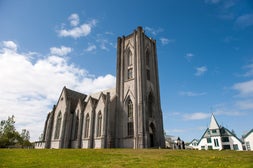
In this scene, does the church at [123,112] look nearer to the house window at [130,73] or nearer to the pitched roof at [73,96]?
the house window at [130,73]

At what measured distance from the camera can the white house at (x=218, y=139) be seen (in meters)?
56.4

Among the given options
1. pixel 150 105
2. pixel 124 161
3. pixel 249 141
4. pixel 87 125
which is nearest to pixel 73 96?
pixel 87 125

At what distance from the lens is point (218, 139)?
2295 inches

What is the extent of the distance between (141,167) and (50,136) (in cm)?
4302

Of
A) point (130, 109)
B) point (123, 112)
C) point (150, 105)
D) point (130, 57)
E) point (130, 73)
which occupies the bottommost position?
point (123, 112)

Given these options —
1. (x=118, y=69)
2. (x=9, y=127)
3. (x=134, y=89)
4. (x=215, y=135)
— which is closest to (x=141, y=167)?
(x=134, y=89)

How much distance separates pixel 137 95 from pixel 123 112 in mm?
5519

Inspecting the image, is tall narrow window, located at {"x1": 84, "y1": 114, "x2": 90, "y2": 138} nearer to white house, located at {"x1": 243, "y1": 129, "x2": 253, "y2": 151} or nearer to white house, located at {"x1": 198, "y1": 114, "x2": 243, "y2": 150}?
white house, located at {"x1": 198, "y1": 114, "x2": 243, "y2": 150}

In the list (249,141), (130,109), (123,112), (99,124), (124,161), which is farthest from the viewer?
(249,141)

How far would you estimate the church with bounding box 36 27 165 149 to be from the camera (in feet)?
124

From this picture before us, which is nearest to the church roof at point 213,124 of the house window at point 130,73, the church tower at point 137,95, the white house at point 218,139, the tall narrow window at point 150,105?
the white house at point 218,139

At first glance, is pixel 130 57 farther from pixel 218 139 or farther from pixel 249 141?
pixel 249 141

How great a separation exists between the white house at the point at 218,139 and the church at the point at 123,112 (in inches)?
1089

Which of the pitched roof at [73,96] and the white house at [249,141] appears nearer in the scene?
the pitched roof at [73,96]
